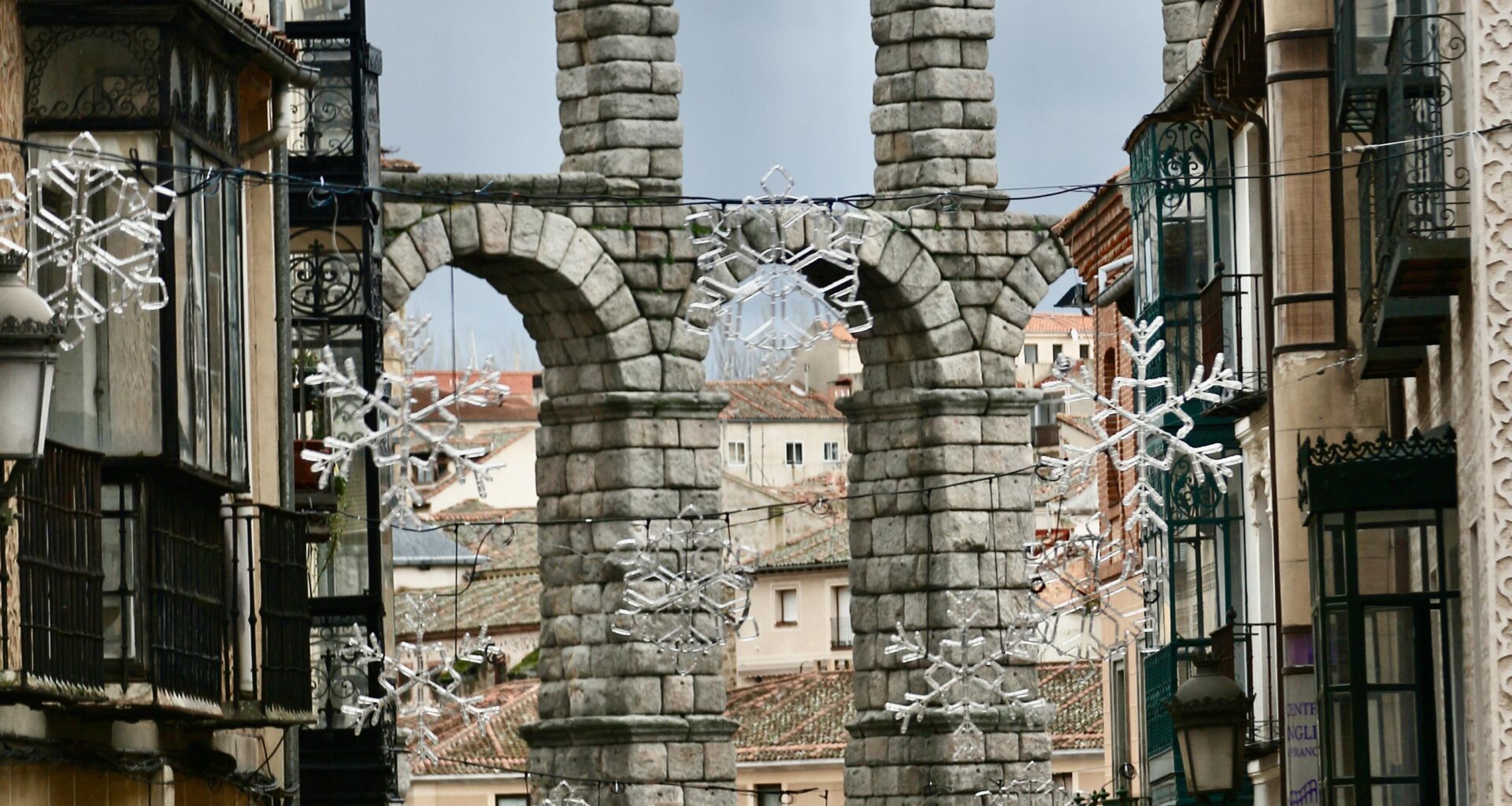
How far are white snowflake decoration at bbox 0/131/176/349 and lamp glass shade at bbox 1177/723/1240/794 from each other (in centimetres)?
434

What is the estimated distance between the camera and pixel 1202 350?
2056 cm

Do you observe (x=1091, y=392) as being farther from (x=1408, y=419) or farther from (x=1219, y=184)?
(x=1219, y=184)

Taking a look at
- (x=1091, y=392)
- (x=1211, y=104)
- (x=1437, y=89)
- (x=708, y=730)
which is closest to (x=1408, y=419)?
(x=1091, y=392)

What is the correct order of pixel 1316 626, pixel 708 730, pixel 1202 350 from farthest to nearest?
pixel 708 730
pixel 1202 350
pixel 1316 626

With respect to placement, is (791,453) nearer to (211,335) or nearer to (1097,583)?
(1097,583)

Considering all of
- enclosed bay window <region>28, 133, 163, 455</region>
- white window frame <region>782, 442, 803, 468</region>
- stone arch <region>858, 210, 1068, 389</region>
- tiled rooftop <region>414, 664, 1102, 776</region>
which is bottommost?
tiled rooftop <region>414, 664, 1102, 776</region>

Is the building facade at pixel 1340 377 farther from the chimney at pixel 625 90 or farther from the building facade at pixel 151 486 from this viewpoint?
the chimney at pixel 625 90

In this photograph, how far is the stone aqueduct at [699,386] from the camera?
90.6 ft

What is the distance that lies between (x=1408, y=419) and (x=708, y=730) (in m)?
13.3

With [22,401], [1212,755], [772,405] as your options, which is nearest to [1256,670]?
[1212,755]

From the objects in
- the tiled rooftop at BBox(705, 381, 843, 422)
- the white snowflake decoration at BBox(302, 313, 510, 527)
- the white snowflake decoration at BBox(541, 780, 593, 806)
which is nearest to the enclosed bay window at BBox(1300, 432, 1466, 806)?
the white snowflake decoration at BBox(302, 313, 510, 527)

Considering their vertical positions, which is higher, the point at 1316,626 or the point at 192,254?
the point at 192,254

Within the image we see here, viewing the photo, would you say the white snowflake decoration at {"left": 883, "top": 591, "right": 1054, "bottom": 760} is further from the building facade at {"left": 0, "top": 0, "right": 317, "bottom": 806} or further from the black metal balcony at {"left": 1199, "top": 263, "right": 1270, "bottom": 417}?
the building facade at {"left": 0, "top": 0, "right": 317, "bottom": 806}

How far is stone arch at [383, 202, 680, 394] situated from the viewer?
27109 mm
